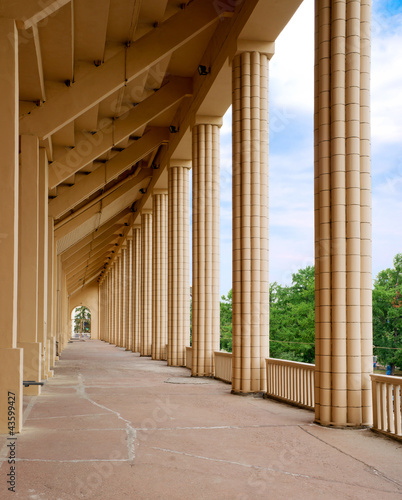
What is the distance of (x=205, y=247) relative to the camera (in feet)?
55.0

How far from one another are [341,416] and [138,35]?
9752mm

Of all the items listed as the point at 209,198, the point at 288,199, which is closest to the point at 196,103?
the point at 209,198

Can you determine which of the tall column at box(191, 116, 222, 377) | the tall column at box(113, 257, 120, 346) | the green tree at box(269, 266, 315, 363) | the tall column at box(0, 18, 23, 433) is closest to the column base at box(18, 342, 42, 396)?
the tall column at box(0, 18, 23, 433)

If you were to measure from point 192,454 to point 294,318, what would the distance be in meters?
51.8

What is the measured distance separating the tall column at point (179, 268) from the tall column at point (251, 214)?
784 centimetres

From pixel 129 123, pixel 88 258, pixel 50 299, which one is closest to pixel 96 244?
pixel 88 258

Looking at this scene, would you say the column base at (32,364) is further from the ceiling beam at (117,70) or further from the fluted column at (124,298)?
the fluted column at (124,298)

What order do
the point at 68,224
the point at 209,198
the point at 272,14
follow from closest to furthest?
the point at 272,14 < the point at 209,198 < the point at 68,224

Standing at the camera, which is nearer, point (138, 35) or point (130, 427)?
point (130, 427)

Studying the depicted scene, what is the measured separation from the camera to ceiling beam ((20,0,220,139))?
12789mm

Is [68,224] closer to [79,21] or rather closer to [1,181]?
[79,21]

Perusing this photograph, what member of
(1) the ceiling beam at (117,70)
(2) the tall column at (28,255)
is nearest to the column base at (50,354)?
(2) the tall column at (28,255)

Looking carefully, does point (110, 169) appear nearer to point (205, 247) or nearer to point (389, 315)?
point (205, 247)

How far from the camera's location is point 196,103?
16.9 meters
